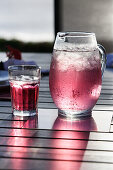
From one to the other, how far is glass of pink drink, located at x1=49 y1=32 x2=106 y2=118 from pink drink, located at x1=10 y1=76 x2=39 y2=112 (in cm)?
7

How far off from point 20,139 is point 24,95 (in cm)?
21

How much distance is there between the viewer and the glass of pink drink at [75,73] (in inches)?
36.7

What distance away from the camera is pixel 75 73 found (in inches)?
36.7

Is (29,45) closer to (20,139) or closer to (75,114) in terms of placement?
(75,114)

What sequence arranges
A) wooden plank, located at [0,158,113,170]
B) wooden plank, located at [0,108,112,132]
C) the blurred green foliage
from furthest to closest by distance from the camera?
the blurred green foliage → wooden plank, located at [0,108,112,132] → wooden plank, located at [0,158,113,170]

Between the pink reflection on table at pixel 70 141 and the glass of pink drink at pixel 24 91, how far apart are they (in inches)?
3.4

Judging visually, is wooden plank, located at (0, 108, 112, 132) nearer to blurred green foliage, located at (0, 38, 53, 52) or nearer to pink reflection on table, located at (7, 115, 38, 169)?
pink reflection on table, located at (7, 115, 38, 169)

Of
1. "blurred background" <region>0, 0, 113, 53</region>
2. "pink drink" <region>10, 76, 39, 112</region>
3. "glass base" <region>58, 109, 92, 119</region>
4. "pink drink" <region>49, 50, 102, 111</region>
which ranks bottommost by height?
"blurred background" <region>0, 0, 113, 53</region>

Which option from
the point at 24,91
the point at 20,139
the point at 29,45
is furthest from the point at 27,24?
the point at 20,139

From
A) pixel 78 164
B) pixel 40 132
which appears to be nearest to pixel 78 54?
pixel 40 132

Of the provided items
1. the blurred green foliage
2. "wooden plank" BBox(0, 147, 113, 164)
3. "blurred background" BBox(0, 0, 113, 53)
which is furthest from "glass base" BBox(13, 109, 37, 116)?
the blurred green foliage

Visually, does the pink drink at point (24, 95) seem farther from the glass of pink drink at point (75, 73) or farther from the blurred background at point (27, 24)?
the blurred background at point (27, 24)

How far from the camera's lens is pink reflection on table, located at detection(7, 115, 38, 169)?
0.70 metres

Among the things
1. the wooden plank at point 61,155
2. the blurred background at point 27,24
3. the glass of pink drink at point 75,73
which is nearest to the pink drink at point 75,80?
the glass of pink drink at point 75,73
